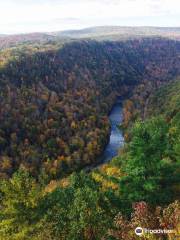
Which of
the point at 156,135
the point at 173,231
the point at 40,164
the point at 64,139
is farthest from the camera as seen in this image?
the point at 64,139

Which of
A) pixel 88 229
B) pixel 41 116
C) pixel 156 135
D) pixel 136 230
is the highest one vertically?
pixel 156 135

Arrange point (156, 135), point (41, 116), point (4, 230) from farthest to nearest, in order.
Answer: point (41, 116)
point (156, 135)
point (4, 230)

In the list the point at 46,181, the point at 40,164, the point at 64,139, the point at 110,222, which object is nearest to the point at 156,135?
the point at 110,222

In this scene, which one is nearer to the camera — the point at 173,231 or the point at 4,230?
the point at 173,231

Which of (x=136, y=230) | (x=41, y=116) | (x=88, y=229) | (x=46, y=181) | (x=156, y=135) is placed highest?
(x=156, y=135)

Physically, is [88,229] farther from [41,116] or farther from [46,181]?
[41,116]

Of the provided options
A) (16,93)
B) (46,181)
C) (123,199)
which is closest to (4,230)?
(123,199)

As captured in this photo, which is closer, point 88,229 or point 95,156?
point 88,229

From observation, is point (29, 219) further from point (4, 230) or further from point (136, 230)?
point (136, 230)

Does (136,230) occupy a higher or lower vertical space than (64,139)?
higher
